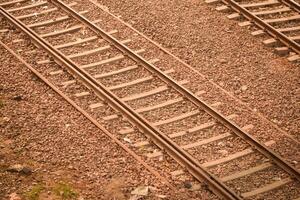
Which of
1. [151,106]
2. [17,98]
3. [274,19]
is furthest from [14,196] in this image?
[274,19]

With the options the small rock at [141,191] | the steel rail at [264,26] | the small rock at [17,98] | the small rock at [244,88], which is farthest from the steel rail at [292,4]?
the small rock at [17,98]

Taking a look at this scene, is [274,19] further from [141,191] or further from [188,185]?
[141,191]

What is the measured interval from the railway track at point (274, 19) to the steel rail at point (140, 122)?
4.45 m

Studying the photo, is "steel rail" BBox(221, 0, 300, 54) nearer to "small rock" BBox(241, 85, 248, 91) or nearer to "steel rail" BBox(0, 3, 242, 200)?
"small rock" BBox(241, 85, 248, 91)

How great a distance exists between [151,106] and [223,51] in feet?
9.41

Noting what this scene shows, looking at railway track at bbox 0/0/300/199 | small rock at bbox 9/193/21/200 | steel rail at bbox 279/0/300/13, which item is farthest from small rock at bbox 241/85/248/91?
small rock at bbox 9/193/21/200

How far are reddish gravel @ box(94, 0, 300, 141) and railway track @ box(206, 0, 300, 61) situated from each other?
286 mm

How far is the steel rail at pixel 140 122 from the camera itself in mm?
8440

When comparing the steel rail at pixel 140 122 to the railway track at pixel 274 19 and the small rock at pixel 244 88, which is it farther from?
the railway track at pixel 274 19

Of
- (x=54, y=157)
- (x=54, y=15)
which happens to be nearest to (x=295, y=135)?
(x=54, y=157)

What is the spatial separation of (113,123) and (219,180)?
2.50 metres

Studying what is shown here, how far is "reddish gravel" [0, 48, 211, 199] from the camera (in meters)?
8.45

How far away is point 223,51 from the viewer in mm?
11867

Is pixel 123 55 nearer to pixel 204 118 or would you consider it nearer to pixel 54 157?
pixel 204 118
